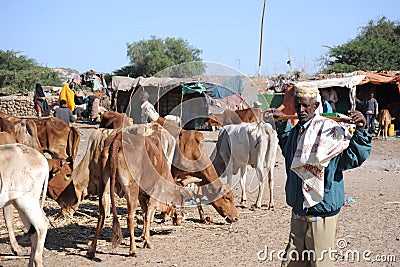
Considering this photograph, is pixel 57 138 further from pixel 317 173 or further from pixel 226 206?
pixel 317 173

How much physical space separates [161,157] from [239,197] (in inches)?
147

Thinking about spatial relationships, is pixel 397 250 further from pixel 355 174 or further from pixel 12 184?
pixel 355 174

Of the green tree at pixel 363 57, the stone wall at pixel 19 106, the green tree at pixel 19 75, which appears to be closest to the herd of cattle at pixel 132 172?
the stone wall at pixel 19 106

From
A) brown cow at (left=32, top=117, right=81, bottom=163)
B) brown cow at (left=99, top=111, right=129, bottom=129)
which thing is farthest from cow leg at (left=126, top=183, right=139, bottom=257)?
brown cow at (left=32, top=117, right=81, bottom=163)

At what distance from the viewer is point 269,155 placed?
34.1 ft

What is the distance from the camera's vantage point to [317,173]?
420cm

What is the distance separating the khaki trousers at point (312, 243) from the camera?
13.9ft

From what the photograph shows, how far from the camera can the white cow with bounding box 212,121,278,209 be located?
10.3 meters

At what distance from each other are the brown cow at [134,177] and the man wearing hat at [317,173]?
3055mm

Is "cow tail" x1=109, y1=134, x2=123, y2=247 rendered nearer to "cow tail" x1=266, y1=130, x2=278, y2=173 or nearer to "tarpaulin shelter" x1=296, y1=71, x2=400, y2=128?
"cow tail" x1=266, y1=130, x2=278, y2=173

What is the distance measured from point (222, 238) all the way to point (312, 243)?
3765 mm

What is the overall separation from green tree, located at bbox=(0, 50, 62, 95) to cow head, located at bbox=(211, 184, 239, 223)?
3218 cm

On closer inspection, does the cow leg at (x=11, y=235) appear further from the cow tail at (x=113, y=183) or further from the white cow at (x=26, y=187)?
the cow tail at (x=113, y=183)

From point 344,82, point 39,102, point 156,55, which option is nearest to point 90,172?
point 344,82
